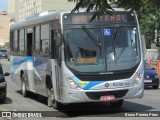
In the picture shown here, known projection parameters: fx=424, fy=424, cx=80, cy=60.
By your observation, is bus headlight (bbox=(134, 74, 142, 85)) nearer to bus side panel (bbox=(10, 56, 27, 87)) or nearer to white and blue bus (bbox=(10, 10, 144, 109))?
white and blue bus (bbox=(10, 10, 144, 109))

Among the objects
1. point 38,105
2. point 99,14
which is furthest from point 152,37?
point 99,14

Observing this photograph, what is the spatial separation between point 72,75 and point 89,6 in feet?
24.4

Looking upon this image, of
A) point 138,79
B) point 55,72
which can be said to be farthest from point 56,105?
point 138,79

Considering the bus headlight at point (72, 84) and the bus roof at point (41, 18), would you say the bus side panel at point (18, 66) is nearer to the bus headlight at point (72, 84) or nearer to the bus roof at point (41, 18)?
the bus roof at point (41, 18)

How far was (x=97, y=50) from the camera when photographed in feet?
36.9

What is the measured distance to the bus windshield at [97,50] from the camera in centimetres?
1113

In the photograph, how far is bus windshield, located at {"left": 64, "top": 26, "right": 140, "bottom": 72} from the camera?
11133 millimetres

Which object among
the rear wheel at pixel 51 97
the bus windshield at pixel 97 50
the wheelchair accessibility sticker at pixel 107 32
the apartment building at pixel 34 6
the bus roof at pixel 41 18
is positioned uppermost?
the apartment building at pixel 34 6

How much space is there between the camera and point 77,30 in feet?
37.2

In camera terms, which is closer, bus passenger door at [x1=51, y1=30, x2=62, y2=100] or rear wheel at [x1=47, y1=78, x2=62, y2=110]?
bus passenger door at [x1=51, y1=30, x2=62, y2=100]

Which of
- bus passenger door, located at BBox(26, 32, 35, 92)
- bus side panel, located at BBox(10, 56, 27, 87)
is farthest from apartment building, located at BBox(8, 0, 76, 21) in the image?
bus passenger door, located at BBox(26, 32, 35, 92)

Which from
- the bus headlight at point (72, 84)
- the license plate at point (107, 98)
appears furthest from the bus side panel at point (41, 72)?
the license plate at point (107, 98)

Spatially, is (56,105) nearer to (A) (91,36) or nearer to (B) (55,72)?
(B) (55,72)

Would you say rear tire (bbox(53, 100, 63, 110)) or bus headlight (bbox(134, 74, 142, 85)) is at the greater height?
bus headlight (bbox(134, 74, 142, 85))
